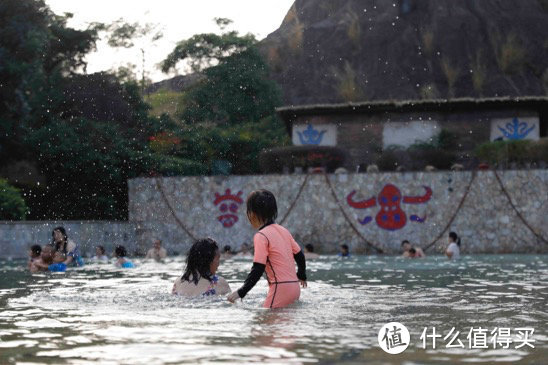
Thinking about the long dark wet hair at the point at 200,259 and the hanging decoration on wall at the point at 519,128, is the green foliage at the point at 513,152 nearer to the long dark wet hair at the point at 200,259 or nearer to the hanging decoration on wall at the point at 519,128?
the hanging decoration on wall at the point at 519,128

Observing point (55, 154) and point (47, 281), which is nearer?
point (47, 281)

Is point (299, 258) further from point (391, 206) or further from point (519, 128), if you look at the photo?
point (519, 128)

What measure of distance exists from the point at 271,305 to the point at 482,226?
61.4ft

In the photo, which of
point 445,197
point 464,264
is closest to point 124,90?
point 445,197

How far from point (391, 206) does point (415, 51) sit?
2070 inches

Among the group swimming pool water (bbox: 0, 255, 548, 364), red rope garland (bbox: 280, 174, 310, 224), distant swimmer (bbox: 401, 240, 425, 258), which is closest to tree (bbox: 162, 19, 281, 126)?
red rope garland (bbox: 280, 174, 310, 224)

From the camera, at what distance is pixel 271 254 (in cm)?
847

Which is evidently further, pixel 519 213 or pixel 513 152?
pixel 513 152

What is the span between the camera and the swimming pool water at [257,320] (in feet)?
18.6

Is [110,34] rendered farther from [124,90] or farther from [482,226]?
[482,226]

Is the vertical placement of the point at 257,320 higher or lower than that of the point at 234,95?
lower

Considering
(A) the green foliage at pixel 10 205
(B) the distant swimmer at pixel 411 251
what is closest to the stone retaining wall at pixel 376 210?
(B) the distant swimmer at pixel 411 251

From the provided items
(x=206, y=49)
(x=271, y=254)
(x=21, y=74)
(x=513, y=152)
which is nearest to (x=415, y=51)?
(x=206, y=49)

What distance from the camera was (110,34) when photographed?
50.3m
